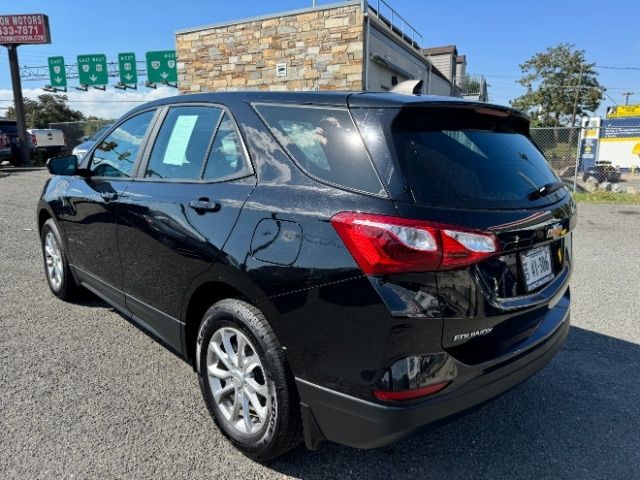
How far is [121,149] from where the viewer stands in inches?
137

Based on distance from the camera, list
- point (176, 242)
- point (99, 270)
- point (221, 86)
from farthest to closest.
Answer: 1. point (221, 86)
2. point (99, 270)
3. point (176, 242)

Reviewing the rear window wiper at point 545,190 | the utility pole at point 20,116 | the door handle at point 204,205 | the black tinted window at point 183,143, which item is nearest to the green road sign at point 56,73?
the utility pole at point 20,116

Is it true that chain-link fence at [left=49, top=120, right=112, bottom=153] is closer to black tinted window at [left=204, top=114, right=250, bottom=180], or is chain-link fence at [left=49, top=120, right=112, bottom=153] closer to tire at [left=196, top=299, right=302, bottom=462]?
black tinted window at [left=204, top=114, right=250, bottom=180]

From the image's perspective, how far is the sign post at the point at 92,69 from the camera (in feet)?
101

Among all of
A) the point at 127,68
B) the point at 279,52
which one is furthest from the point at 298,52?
the point at 127,68

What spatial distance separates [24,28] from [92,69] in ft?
26.9

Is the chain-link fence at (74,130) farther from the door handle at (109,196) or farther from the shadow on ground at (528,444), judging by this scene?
the shadow on ground at (528,444)

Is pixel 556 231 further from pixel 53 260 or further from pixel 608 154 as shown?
pixel 608 154

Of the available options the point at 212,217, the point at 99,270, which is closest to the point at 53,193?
the point at 99,270

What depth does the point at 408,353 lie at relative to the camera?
70.0 inches

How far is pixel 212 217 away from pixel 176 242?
341mm

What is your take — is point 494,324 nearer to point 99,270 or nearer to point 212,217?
point 212,217

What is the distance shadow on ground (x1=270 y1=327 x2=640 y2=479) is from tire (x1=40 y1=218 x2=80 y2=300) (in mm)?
2867

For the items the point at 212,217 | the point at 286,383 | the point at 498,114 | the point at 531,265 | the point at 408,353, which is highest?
the point at 498,114
